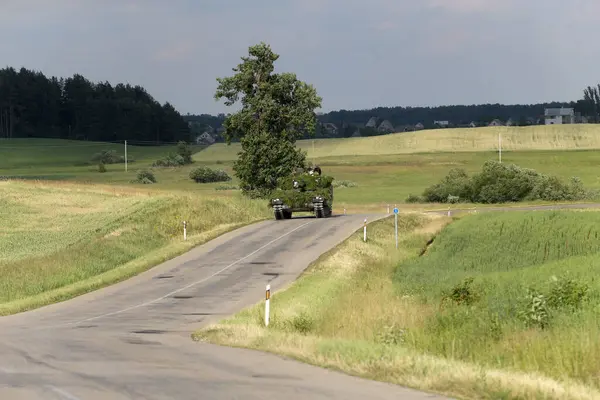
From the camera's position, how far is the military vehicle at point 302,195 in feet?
182

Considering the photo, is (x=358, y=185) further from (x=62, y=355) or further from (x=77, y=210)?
(x=62, y=355)

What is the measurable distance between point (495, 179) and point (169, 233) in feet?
142

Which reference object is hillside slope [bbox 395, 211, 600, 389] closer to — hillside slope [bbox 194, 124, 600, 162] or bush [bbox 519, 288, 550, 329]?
bush [bbox 519, 288, 550, 329]

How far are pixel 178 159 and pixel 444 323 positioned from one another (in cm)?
13464

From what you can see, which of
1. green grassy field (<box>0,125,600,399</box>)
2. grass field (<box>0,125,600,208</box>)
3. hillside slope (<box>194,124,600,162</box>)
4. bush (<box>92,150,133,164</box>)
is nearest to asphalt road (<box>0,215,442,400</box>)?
green grassy field (<box>0,125,600,399</box>)

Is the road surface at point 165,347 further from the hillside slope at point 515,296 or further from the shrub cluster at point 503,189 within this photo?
the shrub cluster at point 503,189

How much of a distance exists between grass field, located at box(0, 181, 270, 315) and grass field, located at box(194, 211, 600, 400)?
333 inches

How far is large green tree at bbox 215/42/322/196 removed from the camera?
73750 mm

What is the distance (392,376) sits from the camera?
46.7 ft

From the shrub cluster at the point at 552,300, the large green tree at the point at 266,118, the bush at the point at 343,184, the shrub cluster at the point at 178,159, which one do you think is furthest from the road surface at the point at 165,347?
the shrub cluster at the point at 178,159

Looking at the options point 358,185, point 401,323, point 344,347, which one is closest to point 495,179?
point 358,185

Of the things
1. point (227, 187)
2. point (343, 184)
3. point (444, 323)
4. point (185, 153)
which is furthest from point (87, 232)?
point (185, 153)

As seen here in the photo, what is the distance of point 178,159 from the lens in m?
154

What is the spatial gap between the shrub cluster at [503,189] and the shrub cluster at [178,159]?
226 feet
